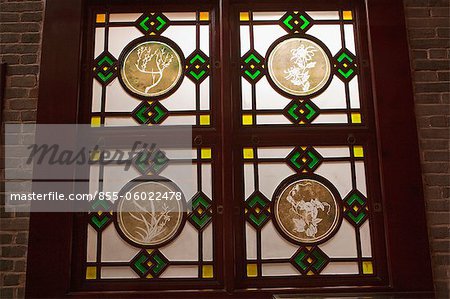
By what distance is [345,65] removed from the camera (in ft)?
9.17

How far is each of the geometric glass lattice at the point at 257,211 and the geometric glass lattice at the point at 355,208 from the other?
17.7 inches

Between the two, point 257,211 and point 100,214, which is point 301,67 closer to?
point 257,211

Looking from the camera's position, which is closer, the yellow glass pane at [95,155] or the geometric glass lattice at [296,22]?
the yellow glass pane at [95,155]

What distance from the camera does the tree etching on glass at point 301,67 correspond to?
2764 millimetres

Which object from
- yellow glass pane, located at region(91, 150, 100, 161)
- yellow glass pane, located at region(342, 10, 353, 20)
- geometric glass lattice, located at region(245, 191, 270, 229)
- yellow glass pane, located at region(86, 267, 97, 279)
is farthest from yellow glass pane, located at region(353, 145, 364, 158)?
yellow glass pane, located at region(86, 267, 97, 279)

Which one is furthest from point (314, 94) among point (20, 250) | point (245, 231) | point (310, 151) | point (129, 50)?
point (20, 250)

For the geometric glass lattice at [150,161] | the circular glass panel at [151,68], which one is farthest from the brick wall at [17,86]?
the geometric glass lattice at [150,161]

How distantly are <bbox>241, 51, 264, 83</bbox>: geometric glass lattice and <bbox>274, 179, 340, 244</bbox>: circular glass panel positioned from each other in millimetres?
671

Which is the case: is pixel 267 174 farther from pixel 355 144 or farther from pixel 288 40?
pixel 288 40

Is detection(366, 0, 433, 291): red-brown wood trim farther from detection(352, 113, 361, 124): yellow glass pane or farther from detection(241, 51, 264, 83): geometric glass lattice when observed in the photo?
detection(241, 51, 264, 83): geometric glass lattice

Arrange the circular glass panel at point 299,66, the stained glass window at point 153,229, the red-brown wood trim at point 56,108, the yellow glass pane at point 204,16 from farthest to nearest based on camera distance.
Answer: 1. the yellow glass pane at point 204,16
2. the circular glass panel at point 299,66
3. the stained glass window at point 153,229
4. the red-brown wood trim at point 56,108

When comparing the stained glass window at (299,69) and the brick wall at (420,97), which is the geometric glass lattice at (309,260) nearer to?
the brick wall at (420,97)

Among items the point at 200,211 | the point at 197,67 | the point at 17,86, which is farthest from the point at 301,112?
the point at 17,86

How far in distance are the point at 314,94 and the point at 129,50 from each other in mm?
1151
